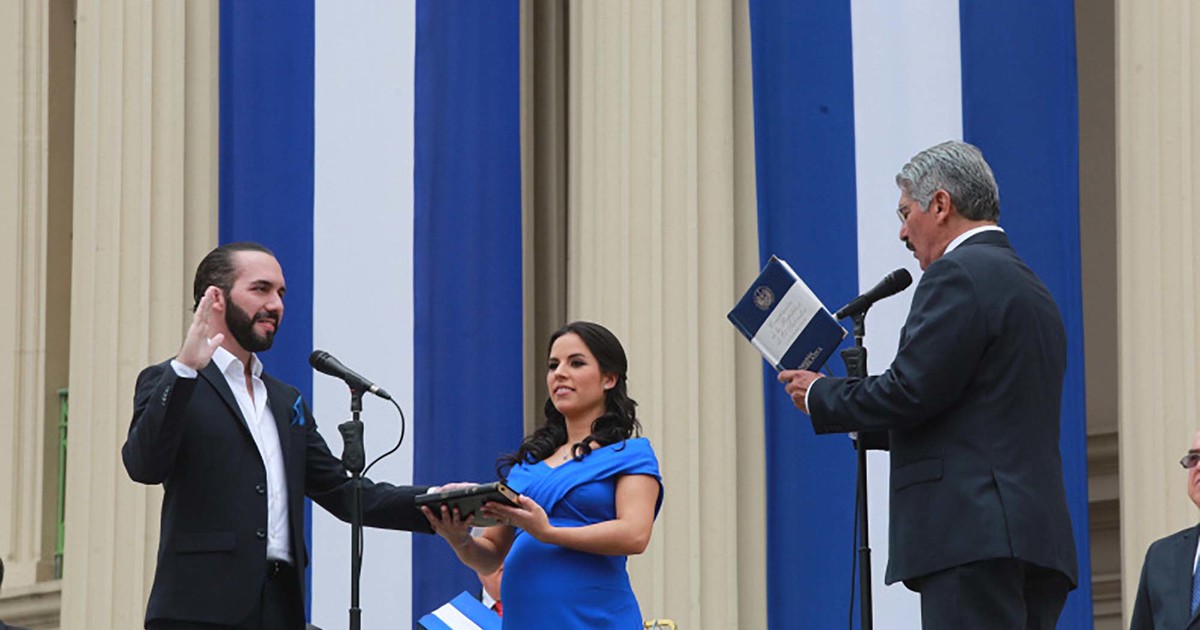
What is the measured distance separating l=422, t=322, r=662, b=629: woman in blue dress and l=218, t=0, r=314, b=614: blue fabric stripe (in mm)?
2586

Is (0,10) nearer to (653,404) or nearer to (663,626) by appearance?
(653,404)

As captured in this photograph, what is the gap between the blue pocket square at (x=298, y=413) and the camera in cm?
552

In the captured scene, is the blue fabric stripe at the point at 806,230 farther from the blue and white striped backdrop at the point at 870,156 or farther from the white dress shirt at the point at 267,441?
the white dress shirt at the point at 267,441

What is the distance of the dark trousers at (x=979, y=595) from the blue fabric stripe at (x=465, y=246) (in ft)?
10.5

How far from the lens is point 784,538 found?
25.4ft

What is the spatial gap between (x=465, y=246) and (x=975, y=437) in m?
3.52

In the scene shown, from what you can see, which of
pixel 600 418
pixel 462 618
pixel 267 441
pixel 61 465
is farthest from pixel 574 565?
pixel 61 465

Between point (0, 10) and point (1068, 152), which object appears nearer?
point (1068, 152)

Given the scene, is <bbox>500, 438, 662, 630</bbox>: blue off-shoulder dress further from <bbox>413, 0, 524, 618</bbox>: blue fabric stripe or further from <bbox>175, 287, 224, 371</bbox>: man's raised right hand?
<bbox>413, 0, 524, 618</bbox>: blue fabric stripe

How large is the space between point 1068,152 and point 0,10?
223 inches

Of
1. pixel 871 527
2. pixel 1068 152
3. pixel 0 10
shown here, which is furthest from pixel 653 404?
pixel 0 10

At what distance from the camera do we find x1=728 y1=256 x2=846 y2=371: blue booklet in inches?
208

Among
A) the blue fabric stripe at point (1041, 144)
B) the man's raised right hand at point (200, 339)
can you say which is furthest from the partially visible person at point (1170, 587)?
the man's raised right hand at point (200, 339)

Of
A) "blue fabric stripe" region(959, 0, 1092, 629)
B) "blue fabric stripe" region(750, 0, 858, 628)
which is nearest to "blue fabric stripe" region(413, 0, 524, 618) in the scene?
"blue fabric stripe" region(750, 0, 858, 628)
